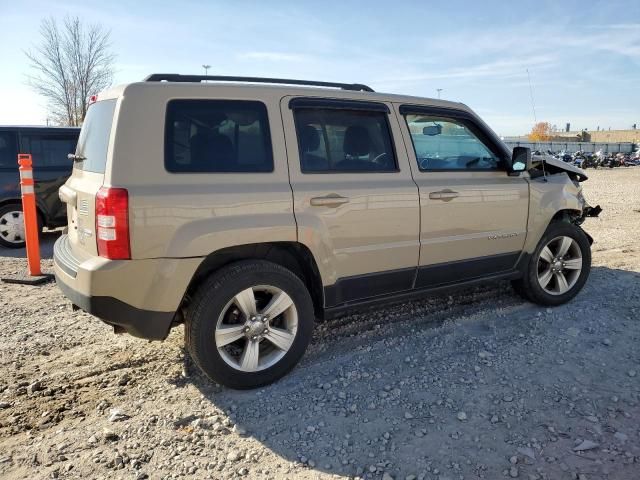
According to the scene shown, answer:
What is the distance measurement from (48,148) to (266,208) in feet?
20.8

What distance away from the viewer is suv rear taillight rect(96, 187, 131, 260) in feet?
9.17

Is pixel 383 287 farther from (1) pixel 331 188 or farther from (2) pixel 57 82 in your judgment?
(2) pixel 57 82

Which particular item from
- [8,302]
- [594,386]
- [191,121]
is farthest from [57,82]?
Result: [594,386]

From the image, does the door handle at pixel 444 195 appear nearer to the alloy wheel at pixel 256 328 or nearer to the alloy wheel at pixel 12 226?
the alloy wheel at pixel 256 328

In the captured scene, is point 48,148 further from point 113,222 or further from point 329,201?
point 329,201

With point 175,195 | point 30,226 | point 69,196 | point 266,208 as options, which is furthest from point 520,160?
point 30,226

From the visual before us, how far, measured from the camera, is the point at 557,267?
482cm

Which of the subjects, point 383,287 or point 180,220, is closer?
point 180,220

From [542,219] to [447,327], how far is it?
1410 mm

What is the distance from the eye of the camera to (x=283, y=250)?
347 centimetres

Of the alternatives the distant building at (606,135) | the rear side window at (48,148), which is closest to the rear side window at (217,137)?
the rear side window at (48,148)

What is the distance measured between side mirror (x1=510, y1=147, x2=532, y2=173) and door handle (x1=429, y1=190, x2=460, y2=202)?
0.73m

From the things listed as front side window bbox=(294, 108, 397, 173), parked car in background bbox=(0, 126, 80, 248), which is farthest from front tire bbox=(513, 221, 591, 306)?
parked car in background bbox=(0, 126, 80, 248)

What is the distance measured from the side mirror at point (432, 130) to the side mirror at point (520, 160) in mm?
Result: 780
